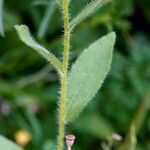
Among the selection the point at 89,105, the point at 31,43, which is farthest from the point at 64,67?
the point at 89,105

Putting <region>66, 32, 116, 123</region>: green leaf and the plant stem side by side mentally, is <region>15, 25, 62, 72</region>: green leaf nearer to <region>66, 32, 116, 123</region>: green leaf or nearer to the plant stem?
the plant stem

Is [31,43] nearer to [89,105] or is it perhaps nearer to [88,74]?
[88,74]

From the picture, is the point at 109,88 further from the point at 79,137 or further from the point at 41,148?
the point at 41,148

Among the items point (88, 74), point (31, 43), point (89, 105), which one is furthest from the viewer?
point (89, 105)

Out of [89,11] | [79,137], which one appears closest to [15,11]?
[79,137]

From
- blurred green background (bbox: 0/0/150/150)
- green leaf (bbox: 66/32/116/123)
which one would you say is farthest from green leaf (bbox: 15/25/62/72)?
blurred green background (bbox: 0/0/150/150)

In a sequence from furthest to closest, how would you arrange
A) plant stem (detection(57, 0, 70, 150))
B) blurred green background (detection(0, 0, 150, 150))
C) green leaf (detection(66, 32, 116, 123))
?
blurred green background (detection(0, 0, 150, 150)), green leaf (detection(66, 32, 116, 123)), plant stem (detection(57, 0, 70, 150))

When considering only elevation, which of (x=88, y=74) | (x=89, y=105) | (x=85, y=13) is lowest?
(x=89, y=105)

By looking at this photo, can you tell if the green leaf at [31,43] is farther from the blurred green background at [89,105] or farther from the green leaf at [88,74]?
the blurred green background at [89,105]
